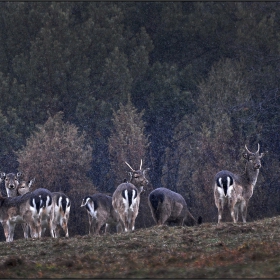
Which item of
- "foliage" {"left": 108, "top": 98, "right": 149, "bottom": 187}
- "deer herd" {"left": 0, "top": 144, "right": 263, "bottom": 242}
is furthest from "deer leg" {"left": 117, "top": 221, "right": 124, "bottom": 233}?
"foliage" {"left": 108, "top": 98, "right": 149, "bottom": 187}

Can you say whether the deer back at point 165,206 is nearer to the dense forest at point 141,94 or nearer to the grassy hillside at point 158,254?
the grassy hillside at point 158,254

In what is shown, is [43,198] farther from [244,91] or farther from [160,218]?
[244,91]

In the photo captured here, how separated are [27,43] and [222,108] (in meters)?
10.6

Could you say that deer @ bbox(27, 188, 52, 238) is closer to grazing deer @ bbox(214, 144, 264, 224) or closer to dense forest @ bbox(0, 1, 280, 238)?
→ grazing deer @ bbox(214, 144, 264, 224)

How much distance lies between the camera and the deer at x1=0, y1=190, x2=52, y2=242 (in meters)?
Answer: 16.5

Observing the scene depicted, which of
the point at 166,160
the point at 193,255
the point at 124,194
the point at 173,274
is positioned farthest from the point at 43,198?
the point at 166,160

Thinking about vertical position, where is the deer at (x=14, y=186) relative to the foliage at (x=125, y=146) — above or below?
below

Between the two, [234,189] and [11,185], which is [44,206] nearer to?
[11,185]

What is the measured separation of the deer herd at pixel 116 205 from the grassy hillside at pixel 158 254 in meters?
2.33

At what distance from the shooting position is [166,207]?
18.5m

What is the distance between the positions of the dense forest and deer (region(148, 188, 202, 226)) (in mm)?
4231

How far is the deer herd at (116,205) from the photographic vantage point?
16641mm

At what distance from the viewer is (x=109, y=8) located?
33.6 metres

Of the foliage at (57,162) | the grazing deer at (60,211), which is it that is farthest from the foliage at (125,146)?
the grazing deer at (60,211)
